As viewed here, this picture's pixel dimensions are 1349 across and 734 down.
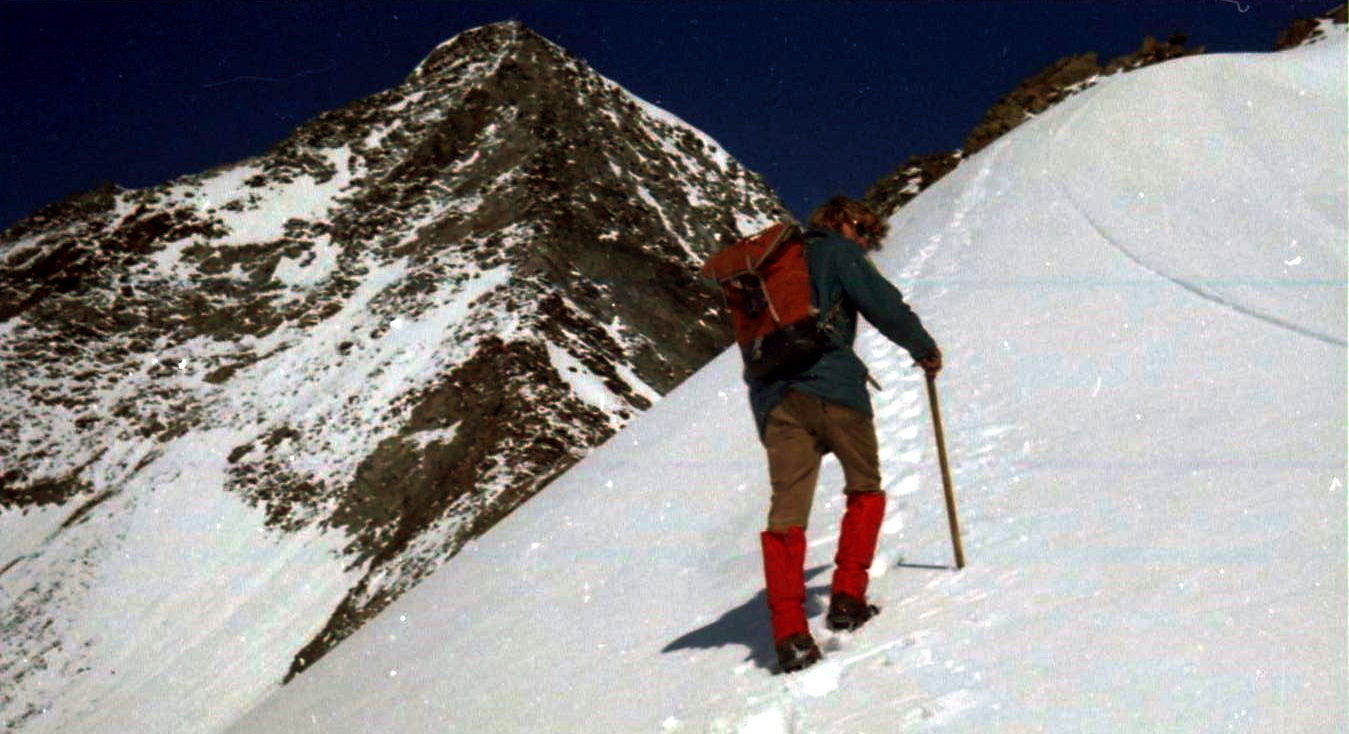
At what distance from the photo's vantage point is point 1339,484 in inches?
193

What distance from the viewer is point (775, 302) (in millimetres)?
5055

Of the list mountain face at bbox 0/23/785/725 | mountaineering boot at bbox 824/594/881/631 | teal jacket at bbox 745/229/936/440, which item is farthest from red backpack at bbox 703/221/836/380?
mountain face at bbox 0/23/785/725

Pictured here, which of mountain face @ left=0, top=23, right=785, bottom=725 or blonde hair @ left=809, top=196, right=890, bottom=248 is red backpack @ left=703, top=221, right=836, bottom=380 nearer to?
blonde hair @ left=809, top=196, right=890, bottom=248

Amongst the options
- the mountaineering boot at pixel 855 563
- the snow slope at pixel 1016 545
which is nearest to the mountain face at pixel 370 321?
the snow slope at pixel 1016 545

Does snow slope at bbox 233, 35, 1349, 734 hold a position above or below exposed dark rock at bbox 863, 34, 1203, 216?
below

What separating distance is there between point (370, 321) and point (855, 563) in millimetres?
45814

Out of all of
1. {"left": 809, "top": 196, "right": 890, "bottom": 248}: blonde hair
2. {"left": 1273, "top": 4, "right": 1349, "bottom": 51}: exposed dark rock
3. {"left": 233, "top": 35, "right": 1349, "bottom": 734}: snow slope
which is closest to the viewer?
{"left": 233, "top": 35, "right": 1349, "bottom": 734}: snow slope

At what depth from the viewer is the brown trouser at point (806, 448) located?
501 cm

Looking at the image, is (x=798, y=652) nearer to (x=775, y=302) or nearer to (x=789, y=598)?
(x=789, y=598)

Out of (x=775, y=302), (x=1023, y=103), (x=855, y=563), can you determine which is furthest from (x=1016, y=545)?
(x=1023, y=103)

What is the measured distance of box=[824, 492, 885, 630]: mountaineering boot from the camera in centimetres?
498

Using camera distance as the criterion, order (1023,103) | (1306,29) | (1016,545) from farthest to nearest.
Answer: (1023,103), (1306,29), (1016,545)

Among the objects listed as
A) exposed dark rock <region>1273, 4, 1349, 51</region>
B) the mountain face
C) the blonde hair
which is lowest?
exposed dark rock <region>1273, 4, 1349, 51</region>

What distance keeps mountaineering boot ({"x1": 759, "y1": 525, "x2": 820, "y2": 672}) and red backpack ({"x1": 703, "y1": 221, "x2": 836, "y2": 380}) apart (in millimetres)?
741
